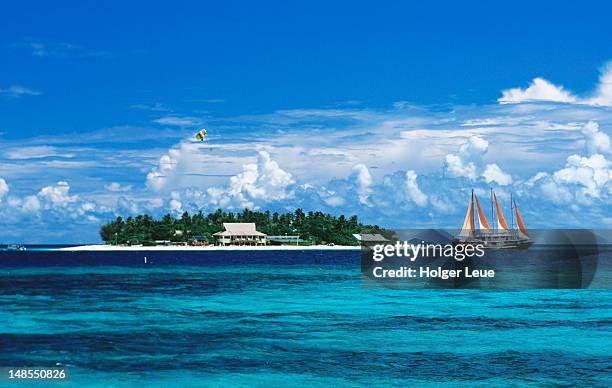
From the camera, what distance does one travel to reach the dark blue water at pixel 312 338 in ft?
87.7

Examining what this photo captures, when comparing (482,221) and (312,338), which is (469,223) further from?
(312,338)

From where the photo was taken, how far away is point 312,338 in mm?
34938

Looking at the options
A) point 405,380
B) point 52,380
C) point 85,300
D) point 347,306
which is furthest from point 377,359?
point 85,300

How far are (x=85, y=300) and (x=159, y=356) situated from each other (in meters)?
26.7

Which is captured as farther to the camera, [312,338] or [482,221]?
[482,221]

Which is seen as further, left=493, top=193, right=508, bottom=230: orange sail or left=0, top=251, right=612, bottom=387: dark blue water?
left=493, top=193, right=508, bottom=230: orange sail

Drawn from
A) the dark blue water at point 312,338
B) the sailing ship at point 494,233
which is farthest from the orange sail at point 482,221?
the dark blue water at point 312,338

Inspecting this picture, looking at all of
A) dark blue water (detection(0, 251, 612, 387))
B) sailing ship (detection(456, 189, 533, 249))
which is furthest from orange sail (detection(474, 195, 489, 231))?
dark blue water (detection(0, 251, 612, 387))

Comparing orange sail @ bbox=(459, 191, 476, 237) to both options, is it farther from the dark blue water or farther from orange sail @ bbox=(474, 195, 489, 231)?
the dark blue water

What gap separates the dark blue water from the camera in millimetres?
26719

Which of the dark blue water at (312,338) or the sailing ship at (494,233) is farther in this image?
the sailing ship at (494,233)

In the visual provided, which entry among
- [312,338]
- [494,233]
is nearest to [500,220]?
[494,233]

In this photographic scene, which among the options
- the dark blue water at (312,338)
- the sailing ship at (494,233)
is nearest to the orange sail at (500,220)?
the sailing ship at (494,233)

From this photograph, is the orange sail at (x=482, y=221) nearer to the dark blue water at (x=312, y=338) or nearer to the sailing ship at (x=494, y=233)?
the sailing ship at (x=494, y=233)
